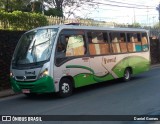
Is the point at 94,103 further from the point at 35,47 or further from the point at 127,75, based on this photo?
the point at 127,75

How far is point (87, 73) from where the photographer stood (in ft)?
45.8

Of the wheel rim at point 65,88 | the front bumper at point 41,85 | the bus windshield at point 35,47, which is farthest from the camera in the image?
the wheel rim at point 65,88

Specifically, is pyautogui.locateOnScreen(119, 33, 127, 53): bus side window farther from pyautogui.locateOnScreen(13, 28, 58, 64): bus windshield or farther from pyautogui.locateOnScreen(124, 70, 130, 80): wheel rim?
pyautogui.locateOnScreen(13, 28, 58, 64): bus windshield

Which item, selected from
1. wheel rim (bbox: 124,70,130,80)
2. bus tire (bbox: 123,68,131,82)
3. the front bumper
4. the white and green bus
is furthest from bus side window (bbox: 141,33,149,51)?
the front bumper

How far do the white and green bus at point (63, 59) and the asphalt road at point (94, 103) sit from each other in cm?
47

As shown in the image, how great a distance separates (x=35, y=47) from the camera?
12609mm

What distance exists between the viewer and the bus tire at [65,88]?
490 inches

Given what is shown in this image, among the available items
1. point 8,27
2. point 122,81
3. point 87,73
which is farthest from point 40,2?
point 87,73

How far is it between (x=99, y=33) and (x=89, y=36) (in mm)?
929

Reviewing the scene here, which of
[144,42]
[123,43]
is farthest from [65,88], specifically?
[144,42]

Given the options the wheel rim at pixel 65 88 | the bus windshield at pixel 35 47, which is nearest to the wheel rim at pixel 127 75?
the wheel rim at pixel 65 88

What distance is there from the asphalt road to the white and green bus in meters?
0.47

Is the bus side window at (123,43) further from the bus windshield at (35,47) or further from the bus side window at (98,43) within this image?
the bus windshield at (35,47)

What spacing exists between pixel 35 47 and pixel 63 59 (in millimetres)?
1057
